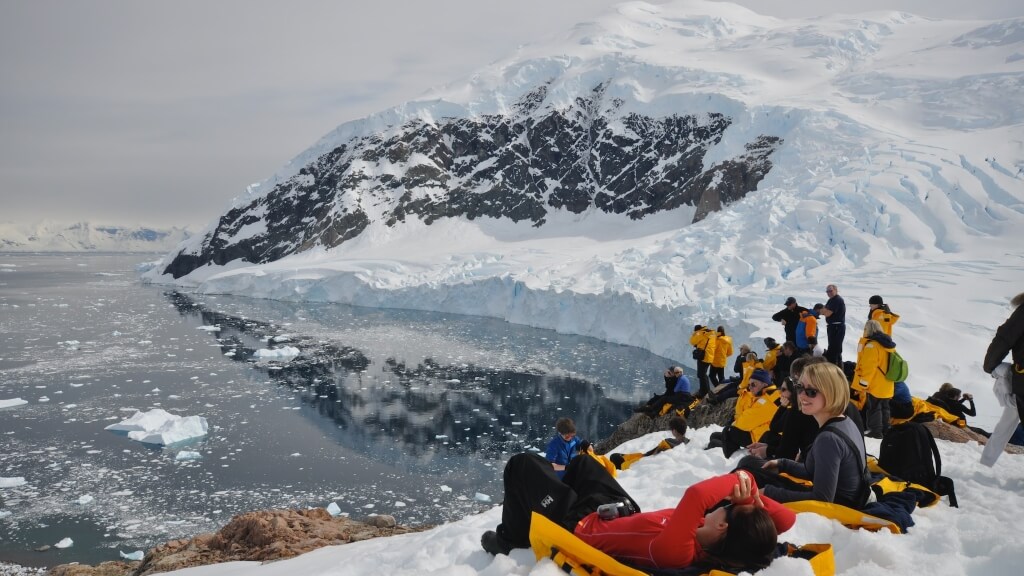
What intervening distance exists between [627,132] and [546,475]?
60679mm

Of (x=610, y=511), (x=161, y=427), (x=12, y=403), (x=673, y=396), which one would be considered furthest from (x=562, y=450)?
(x=12, y=403)

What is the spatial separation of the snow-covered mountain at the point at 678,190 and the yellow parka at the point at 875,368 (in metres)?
8.67

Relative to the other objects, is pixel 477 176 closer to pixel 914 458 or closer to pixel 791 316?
pixel 791 316

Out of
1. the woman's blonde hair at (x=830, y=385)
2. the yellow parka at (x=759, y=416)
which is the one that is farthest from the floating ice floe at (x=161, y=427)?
the woman's blonde hair at (x=830, y=385)

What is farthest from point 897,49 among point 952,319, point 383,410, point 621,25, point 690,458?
point 690,458

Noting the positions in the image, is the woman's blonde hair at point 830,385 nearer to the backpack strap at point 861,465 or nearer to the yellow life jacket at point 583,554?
the backpack strap at point 861,465

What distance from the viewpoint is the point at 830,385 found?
3312mm

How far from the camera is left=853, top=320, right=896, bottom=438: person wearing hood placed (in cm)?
570

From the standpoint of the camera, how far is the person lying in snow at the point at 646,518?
8.61 feet

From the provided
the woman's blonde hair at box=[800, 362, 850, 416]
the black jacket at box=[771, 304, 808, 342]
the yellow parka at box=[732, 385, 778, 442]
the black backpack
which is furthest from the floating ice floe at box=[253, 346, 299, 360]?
the woman's blonde hair at box=[800, 362, 850, 416]

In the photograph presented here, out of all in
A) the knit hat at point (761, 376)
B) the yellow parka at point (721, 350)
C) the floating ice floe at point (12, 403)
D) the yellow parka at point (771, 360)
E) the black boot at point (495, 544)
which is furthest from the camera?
the floating ice floe at point (12, 403)

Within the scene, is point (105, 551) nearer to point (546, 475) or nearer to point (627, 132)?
point (546, 475)

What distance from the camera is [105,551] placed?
9422mm

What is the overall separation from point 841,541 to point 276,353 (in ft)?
78.1
